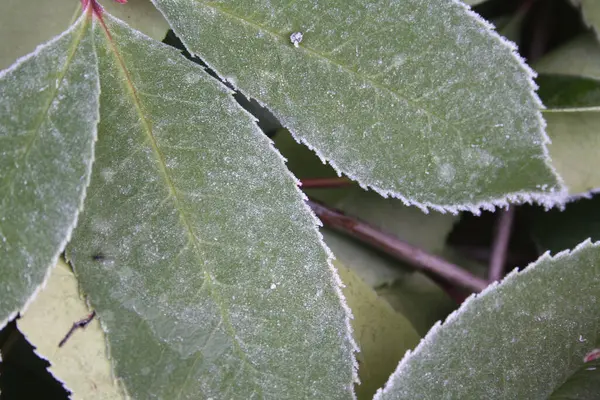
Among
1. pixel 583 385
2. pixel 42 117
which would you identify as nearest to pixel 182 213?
pixel 42 117

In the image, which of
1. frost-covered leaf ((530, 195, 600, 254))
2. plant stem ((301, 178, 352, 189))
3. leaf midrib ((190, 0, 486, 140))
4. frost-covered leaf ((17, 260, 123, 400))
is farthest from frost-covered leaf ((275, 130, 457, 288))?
frost-covered leaf ((17, 260, 123, 400))

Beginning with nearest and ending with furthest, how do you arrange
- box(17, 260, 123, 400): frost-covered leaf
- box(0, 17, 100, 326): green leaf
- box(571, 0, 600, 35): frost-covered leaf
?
box(0, 17, 100, 326): green leaf → box(17, 260, 123, 400): frost-covered leaf → box(571, 0, 600, 35): frost-covered leaf

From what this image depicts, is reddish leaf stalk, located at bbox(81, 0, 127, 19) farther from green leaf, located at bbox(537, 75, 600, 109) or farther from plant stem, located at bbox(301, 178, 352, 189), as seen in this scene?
green leaf, located at bbox(537, 75, 600, 109)

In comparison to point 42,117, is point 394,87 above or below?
above

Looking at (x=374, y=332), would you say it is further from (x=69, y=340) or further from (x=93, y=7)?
(x=93, y=7)

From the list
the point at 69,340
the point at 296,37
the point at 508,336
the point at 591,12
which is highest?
→ the point at 591,12
